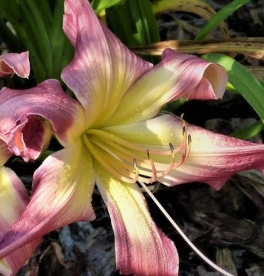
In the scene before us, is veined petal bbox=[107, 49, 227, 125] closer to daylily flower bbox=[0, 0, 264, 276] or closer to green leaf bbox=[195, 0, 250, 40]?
daylily flower bbox=[0, 0, 264, 276]

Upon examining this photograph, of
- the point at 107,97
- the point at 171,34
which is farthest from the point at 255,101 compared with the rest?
the point at 171,34

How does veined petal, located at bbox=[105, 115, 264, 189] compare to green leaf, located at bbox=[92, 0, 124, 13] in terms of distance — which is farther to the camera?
green leaf, located at bbox=[92, 0, 124, 13]

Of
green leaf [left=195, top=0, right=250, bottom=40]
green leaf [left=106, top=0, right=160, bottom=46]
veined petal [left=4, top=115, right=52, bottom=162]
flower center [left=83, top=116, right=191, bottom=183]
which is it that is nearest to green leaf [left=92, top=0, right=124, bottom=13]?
green leaf [left=106, top=0, right=160, bottom=46]

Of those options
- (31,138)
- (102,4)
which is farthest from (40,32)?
(31,138)

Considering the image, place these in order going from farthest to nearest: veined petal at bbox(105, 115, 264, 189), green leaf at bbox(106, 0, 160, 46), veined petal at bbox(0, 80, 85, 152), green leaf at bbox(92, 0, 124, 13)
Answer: green leaf at bbox(106, 0, 160, 46) → green leaf at bbox(92, 0, 124, 13) → veined petal at bbox(105, 115, 264, 189) → veined petal at bbox(0, 80, 85, 152)

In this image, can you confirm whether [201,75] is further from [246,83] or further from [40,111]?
[40,111]

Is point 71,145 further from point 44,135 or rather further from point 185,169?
point 185,169

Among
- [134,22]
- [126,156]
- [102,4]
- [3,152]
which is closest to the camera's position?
[3,152]

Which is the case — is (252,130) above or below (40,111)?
below
